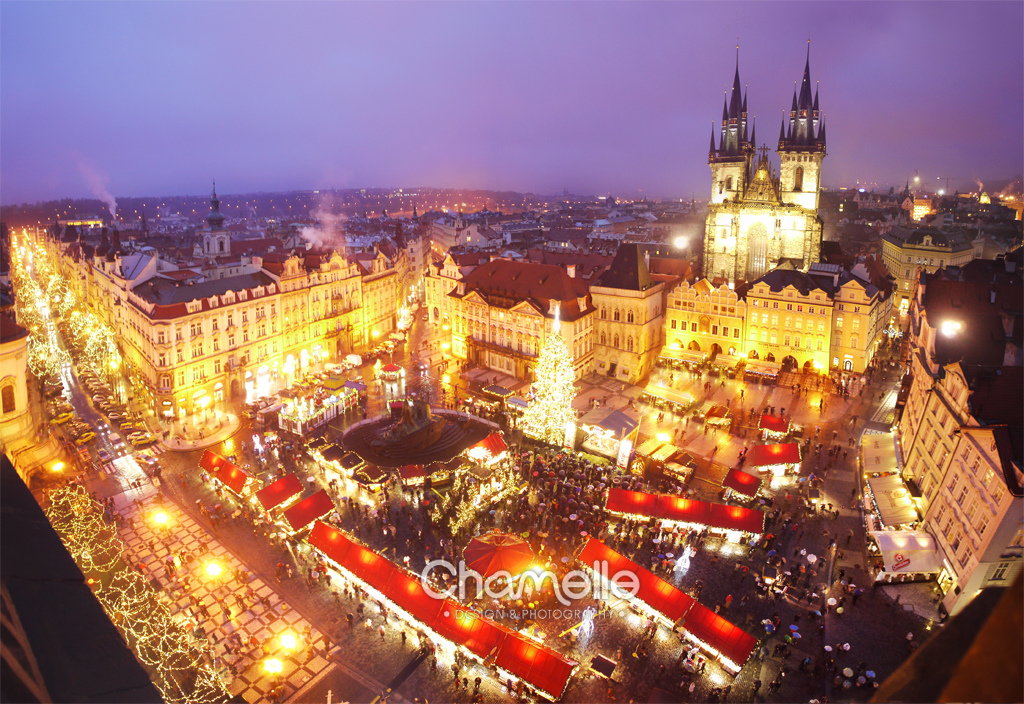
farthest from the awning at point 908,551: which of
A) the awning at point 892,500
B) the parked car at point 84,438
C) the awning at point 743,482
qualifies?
the parked car at point 84,438

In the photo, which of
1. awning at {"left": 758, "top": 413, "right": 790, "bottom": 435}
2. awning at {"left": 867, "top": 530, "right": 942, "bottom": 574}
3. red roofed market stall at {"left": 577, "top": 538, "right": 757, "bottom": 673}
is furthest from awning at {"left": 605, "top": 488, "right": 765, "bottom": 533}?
awning at {"left": 758, "top": 413, "right": 790, "bottom": 435}

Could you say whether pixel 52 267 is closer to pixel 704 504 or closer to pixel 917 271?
pixel 704 504

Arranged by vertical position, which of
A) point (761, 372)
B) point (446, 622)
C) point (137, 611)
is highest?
point (761, 372)

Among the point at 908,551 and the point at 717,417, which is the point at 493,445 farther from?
the point at 908,551

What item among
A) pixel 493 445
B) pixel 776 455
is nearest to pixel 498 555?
pixel 493 445

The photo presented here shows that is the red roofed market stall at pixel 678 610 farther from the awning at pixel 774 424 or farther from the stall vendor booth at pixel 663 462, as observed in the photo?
the awning at pixel 774 424
